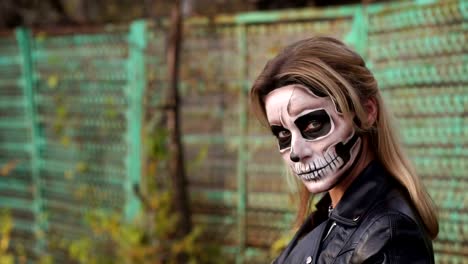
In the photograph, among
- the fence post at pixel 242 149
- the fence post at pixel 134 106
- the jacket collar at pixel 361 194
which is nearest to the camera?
the jacket collar at pixel 361 194

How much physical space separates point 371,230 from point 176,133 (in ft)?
9.70

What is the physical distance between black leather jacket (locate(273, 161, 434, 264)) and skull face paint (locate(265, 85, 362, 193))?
3.2 inches

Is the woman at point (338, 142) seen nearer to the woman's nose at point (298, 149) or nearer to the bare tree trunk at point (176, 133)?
the woman's nose at point (298, 149)

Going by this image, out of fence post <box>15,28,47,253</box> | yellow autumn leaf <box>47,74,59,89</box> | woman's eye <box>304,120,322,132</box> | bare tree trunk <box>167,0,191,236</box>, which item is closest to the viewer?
woman's eye <box>304,120,322,132</box>

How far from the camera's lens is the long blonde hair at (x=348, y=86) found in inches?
76.9

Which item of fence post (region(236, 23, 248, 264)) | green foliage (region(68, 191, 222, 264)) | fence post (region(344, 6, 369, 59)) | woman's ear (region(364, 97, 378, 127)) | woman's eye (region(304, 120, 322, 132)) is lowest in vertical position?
green foliage (region(68, 191, 222, 264))

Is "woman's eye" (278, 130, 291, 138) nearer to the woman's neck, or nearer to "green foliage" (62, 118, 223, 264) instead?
the woman's neck

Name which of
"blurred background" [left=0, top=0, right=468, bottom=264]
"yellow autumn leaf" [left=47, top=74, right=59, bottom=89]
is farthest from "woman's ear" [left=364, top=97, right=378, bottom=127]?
"yellow autumn leaf" [left=47, top=74, right=59, bottom=89]

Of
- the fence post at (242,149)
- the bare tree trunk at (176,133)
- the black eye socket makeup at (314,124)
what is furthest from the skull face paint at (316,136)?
the bare tree trunk at (176,133)

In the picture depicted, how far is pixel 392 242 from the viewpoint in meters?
1.77

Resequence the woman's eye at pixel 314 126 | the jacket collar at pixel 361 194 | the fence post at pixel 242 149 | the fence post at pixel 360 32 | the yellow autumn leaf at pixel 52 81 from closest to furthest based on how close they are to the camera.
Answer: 1. the jacket collar at pixel 361 194
2. the woman's eye at pixel 314 126
3. the fence post at pixel 360 32
4. the fence post at pixel 242 149
5. the yellow autumn leaf at pixel 52 81

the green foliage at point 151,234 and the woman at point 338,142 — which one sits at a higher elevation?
the woman at point 338,142

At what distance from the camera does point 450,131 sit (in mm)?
3566

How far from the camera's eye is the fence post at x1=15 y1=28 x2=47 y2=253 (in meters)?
5.83
